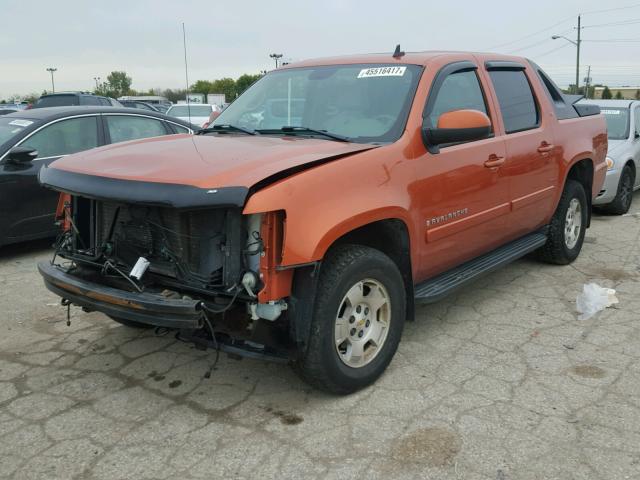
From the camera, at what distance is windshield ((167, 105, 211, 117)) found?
17.1 metres

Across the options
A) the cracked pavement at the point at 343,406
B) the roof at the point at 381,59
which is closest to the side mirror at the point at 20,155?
the cracked pavement at the point at 343,406

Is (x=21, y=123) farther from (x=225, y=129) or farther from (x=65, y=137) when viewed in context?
(x=225, y=129)

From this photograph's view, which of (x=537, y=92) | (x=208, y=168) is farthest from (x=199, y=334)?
(x=537, y=92)

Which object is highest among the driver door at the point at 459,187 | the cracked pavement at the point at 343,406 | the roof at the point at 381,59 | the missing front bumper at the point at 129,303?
the roof at the point at 381,59

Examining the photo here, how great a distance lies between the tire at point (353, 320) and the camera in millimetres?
3084

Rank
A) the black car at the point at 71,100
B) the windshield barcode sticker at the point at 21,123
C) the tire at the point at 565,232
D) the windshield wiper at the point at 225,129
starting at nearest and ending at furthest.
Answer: the windshield wiper at the point at 225,129, the tire at the point at 565,232, the windshield barcode sticker at the point at 21,123, the black car at the point at 71,100

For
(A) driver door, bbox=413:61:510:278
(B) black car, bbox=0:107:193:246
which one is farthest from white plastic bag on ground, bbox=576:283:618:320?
(B) black car, bbox=0:107:193:246

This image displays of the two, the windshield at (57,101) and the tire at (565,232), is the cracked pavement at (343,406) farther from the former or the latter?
the windshield at (57,101)

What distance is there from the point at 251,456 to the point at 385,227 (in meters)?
1.46

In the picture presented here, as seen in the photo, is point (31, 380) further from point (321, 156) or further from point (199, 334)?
point (321, 156)

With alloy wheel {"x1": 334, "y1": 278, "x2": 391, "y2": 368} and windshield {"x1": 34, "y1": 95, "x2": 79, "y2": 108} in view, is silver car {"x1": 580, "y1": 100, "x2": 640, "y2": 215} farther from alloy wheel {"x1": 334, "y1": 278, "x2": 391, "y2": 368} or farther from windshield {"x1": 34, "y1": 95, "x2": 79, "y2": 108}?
windshield {"x1": 34, "y1": 95, "x2": 79, "y2": 108}

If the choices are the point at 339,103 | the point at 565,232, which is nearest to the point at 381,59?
the point at 339,103

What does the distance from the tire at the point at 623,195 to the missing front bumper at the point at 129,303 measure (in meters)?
7.11

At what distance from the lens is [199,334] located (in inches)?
125
